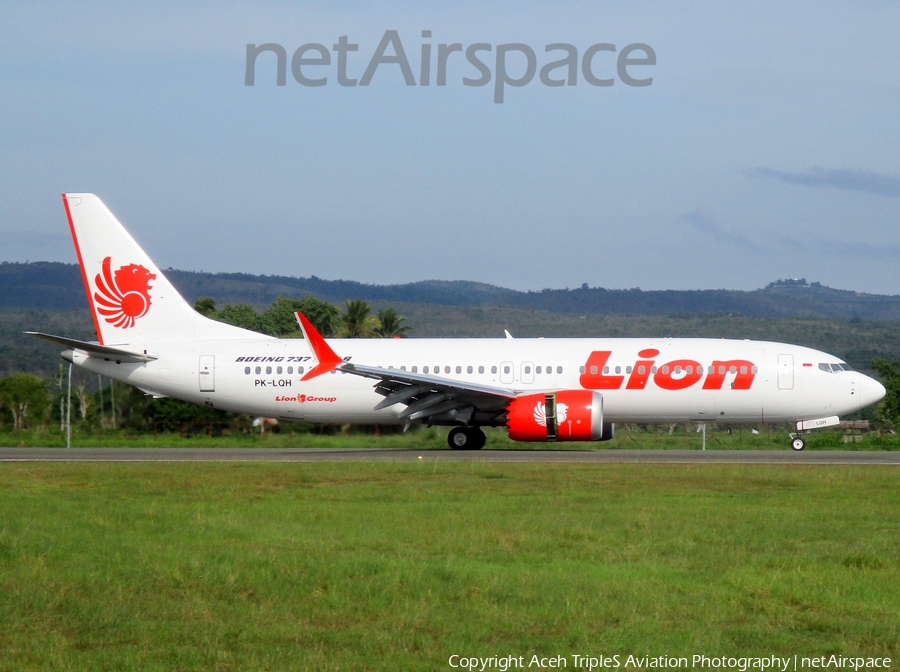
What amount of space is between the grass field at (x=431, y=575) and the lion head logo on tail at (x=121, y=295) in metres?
15.2

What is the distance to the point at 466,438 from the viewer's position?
32094 millimetres

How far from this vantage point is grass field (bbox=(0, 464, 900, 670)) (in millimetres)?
8383

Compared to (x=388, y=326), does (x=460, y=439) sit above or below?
below

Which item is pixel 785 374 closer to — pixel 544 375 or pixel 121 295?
pixel 544 375

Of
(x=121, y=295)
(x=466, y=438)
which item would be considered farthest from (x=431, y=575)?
(x=121, y=295)

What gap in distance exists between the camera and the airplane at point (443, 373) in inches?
1206

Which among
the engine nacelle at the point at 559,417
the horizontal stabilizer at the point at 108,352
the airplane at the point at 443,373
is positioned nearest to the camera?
the engine nacelle at the point at 559,417

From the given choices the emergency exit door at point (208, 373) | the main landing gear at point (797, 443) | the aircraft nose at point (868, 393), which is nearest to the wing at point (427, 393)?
the emergency exit door at point (208, 373)

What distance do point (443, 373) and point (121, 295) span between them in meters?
10.3

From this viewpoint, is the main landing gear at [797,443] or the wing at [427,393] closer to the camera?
the wing at [427,393]

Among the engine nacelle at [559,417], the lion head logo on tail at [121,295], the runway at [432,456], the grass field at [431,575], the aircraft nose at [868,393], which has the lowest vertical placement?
the grass field at [431,575]

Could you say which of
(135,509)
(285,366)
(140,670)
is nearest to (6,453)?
(285,366)

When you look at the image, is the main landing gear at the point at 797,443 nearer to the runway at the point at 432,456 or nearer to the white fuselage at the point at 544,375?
the runway at the point at 432,456

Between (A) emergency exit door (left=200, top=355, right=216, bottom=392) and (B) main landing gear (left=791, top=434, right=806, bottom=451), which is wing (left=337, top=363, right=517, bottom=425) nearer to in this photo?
(A) emergency exit door (left=200, top=355, right=216, bottom=392)
